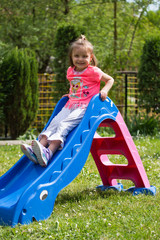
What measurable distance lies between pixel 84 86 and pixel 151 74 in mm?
6279

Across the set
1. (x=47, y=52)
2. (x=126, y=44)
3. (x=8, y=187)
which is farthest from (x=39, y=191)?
(x=126, y=44)

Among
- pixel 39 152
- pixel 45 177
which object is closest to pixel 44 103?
pixel 39 152

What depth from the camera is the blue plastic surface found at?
2.72m

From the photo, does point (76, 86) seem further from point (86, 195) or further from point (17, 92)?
point (17, 92)

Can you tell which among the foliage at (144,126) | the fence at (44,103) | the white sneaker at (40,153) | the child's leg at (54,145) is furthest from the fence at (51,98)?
the white sneaker at (40,153)

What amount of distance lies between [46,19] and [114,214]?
1271 centimetres

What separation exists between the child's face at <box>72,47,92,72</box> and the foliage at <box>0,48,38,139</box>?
17.4 ft

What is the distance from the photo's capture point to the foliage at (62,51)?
9.20 metres

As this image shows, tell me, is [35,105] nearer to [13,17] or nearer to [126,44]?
[13,17]

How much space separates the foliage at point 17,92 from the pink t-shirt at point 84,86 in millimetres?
5354

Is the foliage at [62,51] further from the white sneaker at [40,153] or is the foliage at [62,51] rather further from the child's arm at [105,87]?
the white sneaker at [40,153]

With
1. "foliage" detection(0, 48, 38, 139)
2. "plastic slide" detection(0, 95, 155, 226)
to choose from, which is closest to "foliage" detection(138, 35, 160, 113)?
"foliage" detection(0, 48, 38, 139)

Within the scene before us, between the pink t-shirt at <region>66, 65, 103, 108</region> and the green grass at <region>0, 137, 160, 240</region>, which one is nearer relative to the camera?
the green grass at <region>0, 137, 160, 240</region>

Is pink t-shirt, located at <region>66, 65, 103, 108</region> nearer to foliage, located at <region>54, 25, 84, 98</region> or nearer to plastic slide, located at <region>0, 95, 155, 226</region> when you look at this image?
plastic slide, located at <region>0, 95, 155, 226</region>
